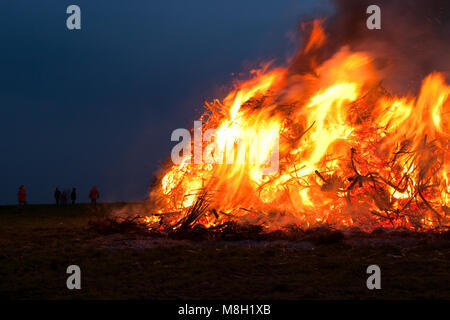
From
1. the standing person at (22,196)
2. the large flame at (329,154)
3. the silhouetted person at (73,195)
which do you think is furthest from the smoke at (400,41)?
the silhouetted person at (73,195)

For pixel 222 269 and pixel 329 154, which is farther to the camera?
pixel 329 154

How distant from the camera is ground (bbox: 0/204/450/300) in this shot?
7500mm

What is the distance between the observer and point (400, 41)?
1545 centimetres

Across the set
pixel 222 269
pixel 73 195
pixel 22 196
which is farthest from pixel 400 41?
pixel 73 195

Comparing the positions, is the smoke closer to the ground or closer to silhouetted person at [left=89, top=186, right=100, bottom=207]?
the ground

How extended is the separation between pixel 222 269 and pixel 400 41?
10148 mm

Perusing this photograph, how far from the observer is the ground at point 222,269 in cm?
750

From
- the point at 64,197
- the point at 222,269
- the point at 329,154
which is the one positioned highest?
the point at 329,154

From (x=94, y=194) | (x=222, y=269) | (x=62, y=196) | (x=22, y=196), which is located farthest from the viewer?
(x=62, y=196)

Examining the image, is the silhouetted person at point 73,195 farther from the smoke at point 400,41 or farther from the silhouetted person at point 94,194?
the smoke at point 400,41

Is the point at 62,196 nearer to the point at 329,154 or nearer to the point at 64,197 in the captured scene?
the point at 64,197

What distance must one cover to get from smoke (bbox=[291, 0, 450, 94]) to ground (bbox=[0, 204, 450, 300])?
5.77 meters

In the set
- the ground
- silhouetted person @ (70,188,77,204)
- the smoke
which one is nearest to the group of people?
silhouetted person @ (70,188,77,204)

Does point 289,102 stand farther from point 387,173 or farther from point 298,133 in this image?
point 387,173
